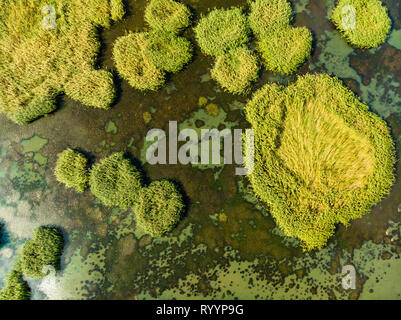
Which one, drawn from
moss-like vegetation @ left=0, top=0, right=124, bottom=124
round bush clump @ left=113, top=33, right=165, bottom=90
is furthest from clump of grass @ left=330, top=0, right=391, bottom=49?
moss-like vegetation @ left=0, top=0, right=124, bottom=124

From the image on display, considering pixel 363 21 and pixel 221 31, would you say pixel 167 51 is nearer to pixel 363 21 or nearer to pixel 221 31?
pixel 221 31

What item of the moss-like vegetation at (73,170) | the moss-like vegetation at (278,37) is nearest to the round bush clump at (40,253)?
the moss-like vegetation at (73,170)

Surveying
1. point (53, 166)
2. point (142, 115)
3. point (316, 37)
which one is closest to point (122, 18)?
point (142, 115)

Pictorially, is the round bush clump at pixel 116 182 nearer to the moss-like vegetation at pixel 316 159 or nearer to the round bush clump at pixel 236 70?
the moss-like vegetation at pixel 316 159

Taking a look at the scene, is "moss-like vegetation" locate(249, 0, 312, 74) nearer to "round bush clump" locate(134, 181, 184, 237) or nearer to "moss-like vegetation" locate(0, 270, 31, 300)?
"round bush clump" locate(134, 181, 184, 237)

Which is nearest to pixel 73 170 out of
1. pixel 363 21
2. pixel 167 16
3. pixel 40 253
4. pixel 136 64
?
pixel 40 253

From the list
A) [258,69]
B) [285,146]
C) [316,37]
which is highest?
[316,37]
